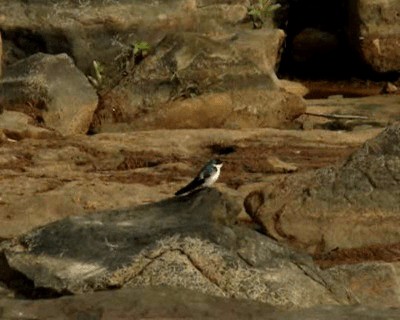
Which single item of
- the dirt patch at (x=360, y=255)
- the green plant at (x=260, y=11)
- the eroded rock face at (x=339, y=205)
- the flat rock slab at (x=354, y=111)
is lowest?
the flat rock slab at (x=354, y=111)

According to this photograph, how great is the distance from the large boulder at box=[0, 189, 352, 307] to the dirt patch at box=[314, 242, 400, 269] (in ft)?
5.22

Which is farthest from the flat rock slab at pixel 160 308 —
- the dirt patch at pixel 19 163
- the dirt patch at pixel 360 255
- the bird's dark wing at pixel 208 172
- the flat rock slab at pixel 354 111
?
the flat rock slab at pixel 354 111

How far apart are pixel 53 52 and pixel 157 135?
10.1 feet

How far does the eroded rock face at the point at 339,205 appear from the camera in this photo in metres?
9.80

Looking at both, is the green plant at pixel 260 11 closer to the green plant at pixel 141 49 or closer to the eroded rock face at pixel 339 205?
the green plant at pixel 141 49

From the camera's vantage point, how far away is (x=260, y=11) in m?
19.5

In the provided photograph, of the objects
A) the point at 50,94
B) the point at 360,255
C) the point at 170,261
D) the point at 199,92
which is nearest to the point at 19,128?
the point at 50,94

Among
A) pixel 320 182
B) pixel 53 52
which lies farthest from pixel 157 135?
pixel 320 182

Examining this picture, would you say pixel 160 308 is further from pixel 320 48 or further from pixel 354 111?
pixel 320 48

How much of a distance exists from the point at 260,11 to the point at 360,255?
10.4 m

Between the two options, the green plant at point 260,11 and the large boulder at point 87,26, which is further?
the green plant at point 260,11

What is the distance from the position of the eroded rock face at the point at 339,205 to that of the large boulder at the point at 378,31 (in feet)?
30.2

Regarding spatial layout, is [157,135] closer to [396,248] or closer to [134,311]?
[396,248]

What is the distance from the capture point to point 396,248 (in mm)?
9727
